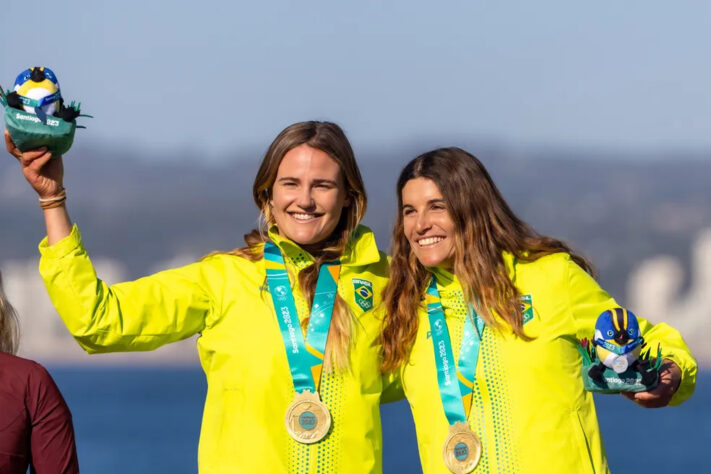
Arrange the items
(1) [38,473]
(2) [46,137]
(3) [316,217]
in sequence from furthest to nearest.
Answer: (3) [316,217], (2) [46,137], (1) [38,473]

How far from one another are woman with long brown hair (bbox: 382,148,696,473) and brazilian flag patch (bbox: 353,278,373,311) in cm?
7

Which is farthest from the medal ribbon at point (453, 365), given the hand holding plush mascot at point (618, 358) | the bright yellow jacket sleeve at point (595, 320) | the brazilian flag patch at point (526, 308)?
the hand holding plush mascot at point (618, 358)

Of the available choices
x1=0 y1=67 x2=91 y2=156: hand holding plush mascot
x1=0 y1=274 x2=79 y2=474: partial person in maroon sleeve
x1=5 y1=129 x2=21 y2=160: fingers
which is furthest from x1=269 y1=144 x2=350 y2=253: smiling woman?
x1=0 y1=274 x2=79 y2=474: partial person in maroon sleeve

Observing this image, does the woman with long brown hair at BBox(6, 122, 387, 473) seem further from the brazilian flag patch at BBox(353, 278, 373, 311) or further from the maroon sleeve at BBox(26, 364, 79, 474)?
the maroon sleeve at BBox(26, 364, 79, 474)

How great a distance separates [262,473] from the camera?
473cm

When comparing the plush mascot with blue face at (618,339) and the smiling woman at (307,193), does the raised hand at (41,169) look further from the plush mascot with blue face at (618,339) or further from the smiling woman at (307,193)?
the plush mascot with blue face at (618,339)

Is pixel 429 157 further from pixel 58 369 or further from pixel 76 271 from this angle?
pixel 58 369

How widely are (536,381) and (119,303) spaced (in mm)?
1615

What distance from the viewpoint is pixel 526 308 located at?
4.89 m

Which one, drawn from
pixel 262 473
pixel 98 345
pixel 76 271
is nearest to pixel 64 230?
pixel 76 271

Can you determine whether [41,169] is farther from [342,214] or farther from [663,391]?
[663,391]

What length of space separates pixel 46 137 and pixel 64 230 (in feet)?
1.13

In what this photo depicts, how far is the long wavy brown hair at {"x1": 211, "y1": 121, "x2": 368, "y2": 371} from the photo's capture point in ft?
16.2

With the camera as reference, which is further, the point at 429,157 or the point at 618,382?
the point at 429,157
